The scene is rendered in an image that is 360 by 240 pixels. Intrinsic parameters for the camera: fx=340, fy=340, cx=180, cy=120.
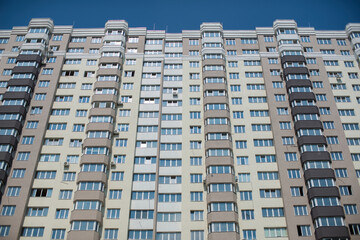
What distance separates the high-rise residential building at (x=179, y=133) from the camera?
47375 millimetres

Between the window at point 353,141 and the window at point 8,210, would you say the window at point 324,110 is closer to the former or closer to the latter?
the window at point 353,141

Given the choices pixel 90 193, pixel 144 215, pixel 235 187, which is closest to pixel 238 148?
pixel 235 187

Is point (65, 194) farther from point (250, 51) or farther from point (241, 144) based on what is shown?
point (250, 51)

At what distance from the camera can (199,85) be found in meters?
62.5

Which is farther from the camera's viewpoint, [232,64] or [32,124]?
[232,64]

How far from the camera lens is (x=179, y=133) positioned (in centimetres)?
5628

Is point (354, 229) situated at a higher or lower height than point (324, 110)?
lower

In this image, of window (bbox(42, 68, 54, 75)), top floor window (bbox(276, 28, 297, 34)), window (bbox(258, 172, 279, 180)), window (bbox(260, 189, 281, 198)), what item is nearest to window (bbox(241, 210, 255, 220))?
window (bbox(260, 189, 281, 198))

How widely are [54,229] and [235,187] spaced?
2621 cm

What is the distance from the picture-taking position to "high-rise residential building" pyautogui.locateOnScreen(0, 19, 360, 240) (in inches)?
1865

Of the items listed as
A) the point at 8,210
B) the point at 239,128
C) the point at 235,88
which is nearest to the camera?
the point at 8,210

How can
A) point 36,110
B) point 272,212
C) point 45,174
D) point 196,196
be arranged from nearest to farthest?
1. point 272,212
2. point 196,196
3. point 45,174
4. point 36,110

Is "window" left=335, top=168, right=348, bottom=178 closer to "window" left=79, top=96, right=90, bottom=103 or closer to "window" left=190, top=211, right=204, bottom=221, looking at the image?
"window" left=190, top=211, right=204, bottom=221

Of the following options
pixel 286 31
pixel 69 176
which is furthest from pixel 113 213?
pixel 286 31
